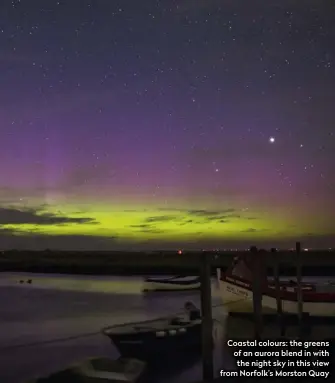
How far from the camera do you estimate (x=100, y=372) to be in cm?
978

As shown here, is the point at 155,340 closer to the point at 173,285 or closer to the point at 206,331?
the point at 206,331

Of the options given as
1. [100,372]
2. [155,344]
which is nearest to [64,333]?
[155,344]

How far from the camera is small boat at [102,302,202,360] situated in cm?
1349

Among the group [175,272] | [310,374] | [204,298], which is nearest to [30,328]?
[204,298]

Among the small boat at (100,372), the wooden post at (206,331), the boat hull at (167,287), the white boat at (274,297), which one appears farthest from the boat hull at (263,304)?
the boat hull at (167,287)

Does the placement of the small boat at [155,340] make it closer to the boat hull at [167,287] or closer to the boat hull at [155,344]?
the boat hull at [155,344]

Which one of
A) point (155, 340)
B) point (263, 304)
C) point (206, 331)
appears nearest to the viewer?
point (206, 331)

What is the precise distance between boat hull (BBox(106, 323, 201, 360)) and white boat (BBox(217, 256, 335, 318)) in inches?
73.1

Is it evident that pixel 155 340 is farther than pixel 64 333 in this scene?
No

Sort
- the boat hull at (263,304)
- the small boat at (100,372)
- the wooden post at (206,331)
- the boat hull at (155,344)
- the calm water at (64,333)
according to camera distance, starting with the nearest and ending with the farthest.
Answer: the wooden post at (206,331)
the small boat at (100,372)
the boat hull at (263,304)
the boat hull at (155,344)
the calm water at (64,333)

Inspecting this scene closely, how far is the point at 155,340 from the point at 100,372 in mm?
4000

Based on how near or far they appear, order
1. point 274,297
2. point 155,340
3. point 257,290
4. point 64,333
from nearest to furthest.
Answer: point 257,290, point 155,340, point 274,297, point 64,333

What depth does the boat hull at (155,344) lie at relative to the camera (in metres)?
13.5

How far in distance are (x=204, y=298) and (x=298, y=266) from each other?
203 cm
